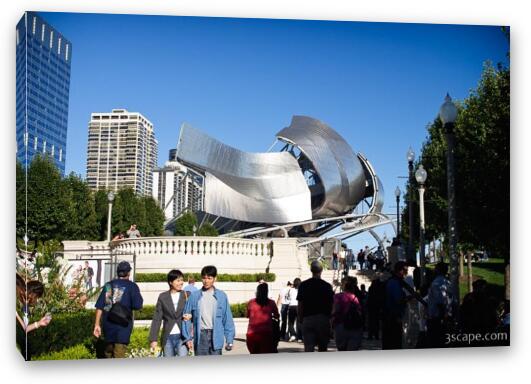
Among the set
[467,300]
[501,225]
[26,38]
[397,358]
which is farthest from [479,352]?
[26,38]

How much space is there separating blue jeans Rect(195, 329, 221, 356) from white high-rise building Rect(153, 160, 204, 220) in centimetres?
1437

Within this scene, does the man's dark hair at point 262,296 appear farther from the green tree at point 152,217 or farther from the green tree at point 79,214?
the green tree at point 152,217

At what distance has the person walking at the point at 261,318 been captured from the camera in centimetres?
786

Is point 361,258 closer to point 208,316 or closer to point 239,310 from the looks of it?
point 239,310

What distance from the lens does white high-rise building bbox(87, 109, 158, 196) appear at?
12.0 meters

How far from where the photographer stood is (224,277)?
12266 mm

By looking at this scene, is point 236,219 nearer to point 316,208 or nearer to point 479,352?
point 316,208

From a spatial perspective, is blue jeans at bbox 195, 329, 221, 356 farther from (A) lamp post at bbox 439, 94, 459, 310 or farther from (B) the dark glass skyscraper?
(A) lamp post at bbox 439, 94, 459, 310

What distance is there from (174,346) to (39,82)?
14.7ft

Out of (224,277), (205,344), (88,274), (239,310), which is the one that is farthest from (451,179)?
(88,274)

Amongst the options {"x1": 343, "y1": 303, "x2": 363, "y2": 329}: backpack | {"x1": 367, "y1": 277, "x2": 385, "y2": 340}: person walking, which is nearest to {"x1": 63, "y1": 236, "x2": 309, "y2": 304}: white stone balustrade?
{"x1": 367, "y1": 277, "x2": 385, "y2": 340}: person walking

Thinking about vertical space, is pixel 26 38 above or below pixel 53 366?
above

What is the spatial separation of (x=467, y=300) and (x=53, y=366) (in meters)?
6.57
